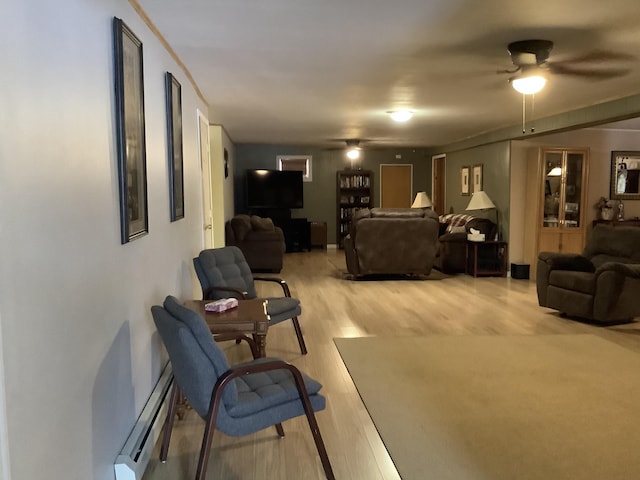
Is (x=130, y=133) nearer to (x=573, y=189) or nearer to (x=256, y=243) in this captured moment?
(x=256, y=243)

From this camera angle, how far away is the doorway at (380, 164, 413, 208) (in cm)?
1177

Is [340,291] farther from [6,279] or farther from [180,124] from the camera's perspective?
[6,279]

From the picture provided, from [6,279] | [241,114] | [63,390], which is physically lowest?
[63,390]

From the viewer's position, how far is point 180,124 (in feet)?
11.8

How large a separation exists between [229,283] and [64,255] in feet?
7.92

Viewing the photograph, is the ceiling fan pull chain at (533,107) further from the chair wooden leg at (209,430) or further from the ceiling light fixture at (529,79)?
the chair wooden leg at (209,430)

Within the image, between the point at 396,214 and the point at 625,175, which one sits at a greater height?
the point at 625,175

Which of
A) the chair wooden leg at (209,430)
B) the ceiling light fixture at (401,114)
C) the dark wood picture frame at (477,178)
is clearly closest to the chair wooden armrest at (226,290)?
the chair wooden leg at (209,430)

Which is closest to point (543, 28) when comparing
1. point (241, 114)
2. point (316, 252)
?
point (241, 114)

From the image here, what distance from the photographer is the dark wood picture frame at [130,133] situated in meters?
2.09

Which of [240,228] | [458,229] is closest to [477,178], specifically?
[458,229]

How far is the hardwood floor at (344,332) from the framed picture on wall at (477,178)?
2020 millimetres

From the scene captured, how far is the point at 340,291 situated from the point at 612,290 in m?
3.05

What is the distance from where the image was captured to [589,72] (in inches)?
161
